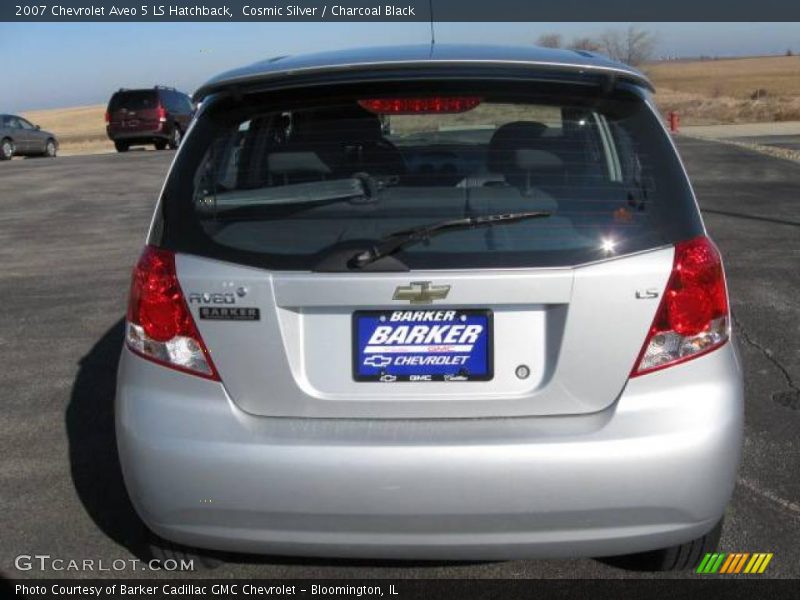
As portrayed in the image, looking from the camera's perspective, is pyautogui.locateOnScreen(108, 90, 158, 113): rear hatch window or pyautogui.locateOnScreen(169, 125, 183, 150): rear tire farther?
pyautogui.locateOnScreen(169, 125, 183, 150): rear tire

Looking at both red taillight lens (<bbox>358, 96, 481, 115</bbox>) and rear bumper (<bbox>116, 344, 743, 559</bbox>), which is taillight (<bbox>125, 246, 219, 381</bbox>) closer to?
rear bumper (<bbox>116, 344, 743, 559</bbox>)

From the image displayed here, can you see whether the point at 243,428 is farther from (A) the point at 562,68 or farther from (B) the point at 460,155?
(A) the point at 562,68

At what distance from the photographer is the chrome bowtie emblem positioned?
2.52m

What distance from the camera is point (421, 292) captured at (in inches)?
99.5

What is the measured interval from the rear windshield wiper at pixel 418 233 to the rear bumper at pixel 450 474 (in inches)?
18.3

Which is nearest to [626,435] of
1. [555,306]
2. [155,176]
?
[555,306]

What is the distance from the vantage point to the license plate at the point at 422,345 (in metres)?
2.57

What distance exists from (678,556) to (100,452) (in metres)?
2.65

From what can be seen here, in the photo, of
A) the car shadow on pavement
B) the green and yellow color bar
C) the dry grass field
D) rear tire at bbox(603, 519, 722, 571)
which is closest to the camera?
rear tire at bbox(603, 519, 722, 571)

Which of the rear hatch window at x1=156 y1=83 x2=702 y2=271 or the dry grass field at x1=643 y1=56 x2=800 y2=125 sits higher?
the rear hatch window at x1=156 y1=83 x2=702 y2=271

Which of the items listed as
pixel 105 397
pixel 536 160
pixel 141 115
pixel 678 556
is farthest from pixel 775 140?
pixel 536 160

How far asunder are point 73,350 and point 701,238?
15.0 ft

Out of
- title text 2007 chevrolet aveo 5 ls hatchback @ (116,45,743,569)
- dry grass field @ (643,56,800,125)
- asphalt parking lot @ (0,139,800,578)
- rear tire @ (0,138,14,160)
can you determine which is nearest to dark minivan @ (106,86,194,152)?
rear tire @ (0,138,14,160)

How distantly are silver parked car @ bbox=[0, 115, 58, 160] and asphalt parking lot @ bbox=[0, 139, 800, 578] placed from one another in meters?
17.9
